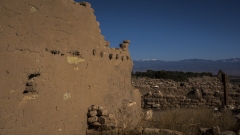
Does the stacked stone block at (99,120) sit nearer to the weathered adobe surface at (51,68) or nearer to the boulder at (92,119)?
the boulder at (92,119)

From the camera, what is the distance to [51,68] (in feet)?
13.6

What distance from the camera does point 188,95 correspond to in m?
13.5

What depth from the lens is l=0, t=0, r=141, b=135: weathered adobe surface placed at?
3.42 meters

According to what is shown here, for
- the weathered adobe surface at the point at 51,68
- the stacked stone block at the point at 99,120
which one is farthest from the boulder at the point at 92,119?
the weathered adobe surface at the point at 51,68

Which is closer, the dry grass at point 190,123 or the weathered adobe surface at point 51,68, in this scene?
the weathered adobe surface at point 51,68

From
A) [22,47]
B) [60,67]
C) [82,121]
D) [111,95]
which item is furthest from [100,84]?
[22,47]

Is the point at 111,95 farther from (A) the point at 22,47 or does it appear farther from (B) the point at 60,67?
(A) the point at 22,47

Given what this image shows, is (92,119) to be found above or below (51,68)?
below

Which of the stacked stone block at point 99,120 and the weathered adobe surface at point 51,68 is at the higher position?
the weathered adobe surface at point 51,68

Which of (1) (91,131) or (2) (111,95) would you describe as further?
(2) (111,95)

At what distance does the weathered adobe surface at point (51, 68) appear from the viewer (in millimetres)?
3418

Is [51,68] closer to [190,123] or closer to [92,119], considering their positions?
[92,119]

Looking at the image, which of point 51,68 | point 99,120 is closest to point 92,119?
point 99,120

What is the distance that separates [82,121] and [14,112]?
177cm
